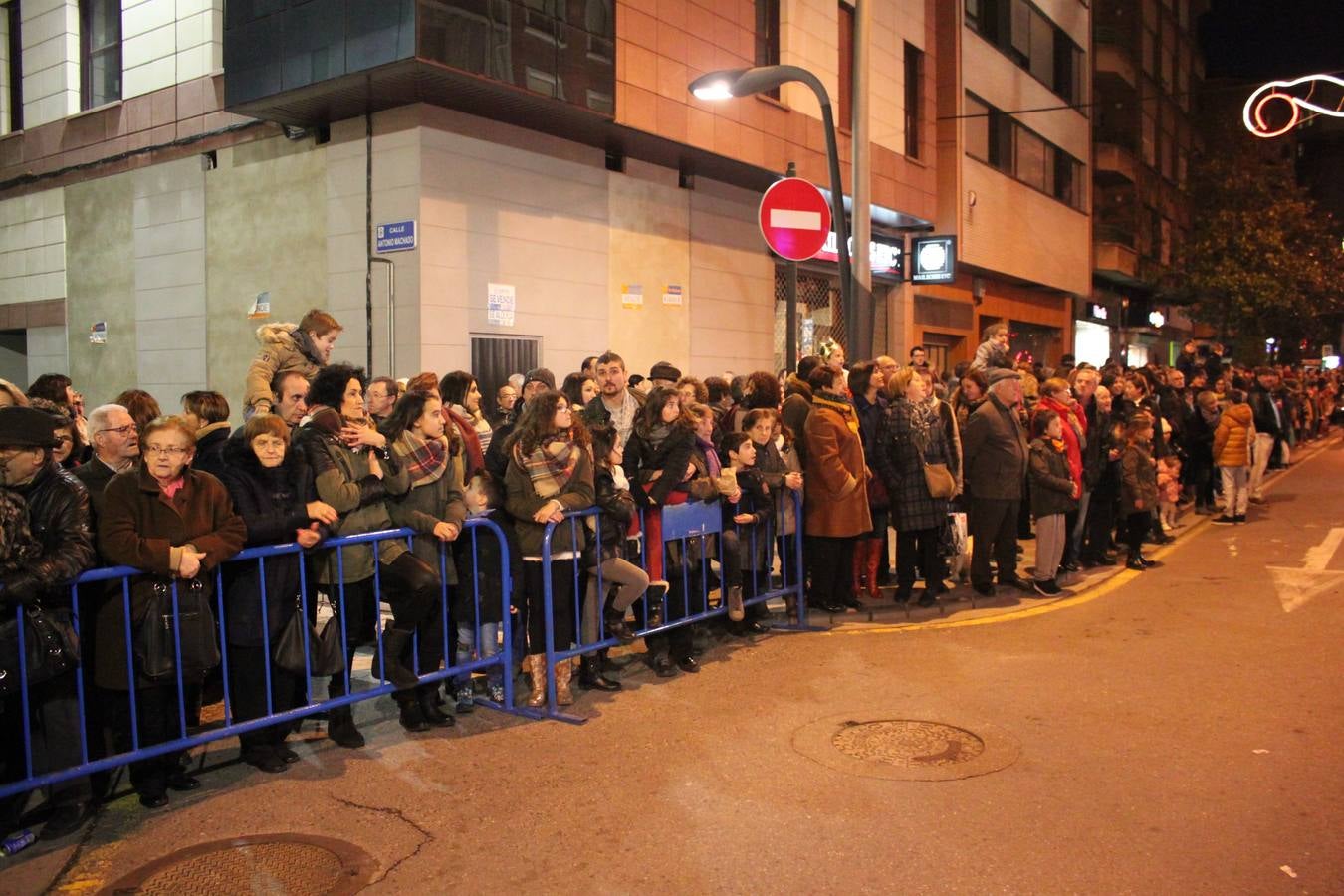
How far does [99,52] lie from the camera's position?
15930mm

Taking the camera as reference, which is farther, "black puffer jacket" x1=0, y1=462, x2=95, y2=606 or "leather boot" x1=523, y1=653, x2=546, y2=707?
"leather boot" x1=523, y1=653, x2=546, y2=707

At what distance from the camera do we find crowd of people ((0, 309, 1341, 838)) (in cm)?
478

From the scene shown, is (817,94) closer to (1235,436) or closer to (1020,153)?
(1235,436)

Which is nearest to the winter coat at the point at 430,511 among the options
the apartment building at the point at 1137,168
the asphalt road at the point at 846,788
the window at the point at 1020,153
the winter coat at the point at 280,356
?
the asphalt road at the point at 846,788

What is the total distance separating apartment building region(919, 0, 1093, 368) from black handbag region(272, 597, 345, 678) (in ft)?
59.8

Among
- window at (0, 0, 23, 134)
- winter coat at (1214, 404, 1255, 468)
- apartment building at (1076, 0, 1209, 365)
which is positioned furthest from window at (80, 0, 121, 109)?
apartment building at (1076, 0, 1209, 365)

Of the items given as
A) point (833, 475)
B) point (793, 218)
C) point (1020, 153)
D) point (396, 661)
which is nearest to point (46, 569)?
point (396, 661)

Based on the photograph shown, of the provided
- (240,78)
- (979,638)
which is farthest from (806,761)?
(240,78)

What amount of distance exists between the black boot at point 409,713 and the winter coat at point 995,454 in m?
5.23

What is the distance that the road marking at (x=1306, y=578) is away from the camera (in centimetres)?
907

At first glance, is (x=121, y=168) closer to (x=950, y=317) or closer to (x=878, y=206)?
(x=878, y=206)

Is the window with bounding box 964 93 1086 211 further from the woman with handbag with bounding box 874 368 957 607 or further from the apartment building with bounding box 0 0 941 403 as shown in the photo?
Result: the woman with handbag with bounding box 874 368 957 607

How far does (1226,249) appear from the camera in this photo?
3356 centimetres

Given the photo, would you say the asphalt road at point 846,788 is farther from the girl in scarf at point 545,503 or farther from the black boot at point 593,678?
the girl in scarf at point 545,503
